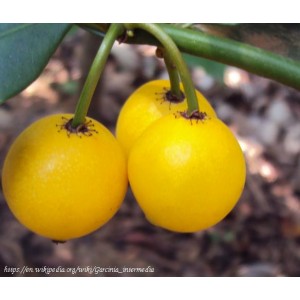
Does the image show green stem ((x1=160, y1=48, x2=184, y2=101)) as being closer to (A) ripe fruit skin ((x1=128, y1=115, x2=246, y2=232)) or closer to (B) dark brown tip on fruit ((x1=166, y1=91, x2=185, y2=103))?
(B) dark brown tip on fruit ((x1=166, y1=91, x2=185, y2=103))

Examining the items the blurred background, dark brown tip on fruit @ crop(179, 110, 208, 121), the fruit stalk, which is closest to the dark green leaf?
the fruit stalk

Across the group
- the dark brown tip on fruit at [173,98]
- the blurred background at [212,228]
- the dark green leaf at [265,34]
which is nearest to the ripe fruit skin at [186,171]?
the dark brown tip on fruit at [173,98]

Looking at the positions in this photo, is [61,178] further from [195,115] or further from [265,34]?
[265,34]

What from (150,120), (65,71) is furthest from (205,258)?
(150,120)

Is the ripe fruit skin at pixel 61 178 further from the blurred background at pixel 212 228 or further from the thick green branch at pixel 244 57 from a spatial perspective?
the blurred background at pixel 212 228

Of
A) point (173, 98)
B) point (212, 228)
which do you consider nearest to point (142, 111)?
point (173, 98)

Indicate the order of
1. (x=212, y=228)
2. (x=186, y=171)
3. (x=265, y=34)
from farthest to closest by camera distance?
(x=212, y=228), (x=265, y=34), (x=186, y=171)
